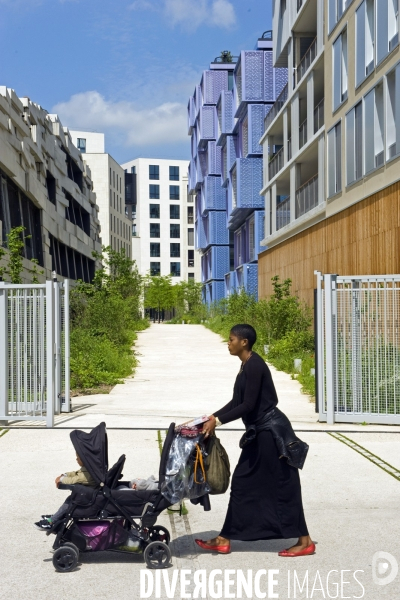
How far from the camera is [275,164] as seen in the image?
36938mm

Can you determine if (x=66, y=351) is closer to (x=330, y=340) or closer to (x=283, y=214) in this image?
(x=330, y=340)

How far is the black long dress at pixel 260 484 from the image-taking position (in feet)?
18.2

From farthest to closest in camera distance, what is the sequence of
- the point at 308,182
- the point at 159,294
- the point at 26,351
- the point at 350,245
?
the point at 159,294 → the point at 308,182 → the point at 350,245 → the point at 26,351

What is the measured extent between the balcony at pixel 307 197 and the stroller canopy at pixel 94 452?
22.9 meters

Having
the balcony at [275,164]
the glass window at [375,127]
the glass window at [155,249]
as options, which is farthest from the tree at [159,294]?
the glass window at [375,127]

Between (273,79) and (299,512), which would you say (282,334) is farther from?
(273,79)

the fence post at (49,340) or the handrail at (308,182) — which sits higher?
the handrail at (308,182)

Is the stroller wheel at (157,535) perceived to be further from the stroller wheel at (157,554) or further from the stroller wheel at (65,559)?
the stroller wheel at (65,559)

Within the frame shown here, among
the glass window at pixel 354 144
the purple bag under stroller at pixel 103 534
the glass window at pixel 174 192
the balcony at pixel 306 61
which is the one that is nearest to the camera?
the purple bag under stroller at pixel 103 534

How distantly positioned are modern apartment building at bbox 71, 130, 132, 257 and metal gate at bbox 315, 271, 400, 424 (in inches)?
2820

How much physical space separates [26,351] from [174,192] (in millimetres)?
108515

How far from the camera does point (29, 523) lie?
6594 millimetres

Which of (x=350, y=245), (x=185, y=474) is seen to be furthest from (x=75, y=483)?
(x=350, y=245)

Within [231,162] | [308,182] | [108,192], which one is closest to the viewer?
[308,182]
